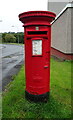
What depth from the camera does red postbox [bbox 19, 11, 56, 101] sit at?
3.30 metres

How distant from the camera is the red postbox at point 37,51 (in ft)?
A: 10.8

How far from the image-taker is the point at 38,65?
3.42 meters

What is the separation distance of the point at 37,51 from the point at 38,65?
34cm

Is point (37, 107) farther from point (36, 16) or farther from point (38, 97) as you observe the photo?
point (36, 16)

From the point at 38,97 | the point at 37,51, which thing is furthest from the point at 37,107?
the point at 37,51

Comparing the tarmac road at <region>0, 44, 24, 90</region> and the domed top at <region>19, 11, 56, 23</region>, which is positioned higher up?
the domed top at <region>19, 11, 56, 23</region>

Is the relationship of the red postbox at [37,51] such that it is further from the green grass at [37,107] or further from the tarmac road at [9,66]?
the tarmac road at [9,66]

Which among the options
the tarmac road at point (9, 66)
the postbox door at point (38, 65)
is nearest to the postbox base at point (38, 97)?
the postbox door at point (38, 65)

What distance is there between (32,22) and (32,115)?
6.91ft

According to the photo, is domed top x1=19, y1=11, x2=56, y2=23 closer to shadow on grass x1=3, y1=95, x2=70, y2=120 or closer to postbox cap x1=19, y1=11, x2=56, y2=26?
postbox cap x1=19, y1=11, x2=56, y2=26

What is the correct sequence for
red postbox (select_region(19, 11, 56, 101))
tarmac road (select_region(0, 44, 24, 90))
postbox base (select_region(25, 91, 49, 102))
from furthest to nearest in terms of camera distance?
tarmac road (select_region(0, 44, 24, 90)), postbox base (select_region(25, 91, 49, 102)), red postbox (select_region(19, 11, 56, 101))

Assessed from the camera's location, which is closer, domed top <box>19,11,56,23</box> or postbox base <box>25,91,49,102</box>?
domed top <box>19,11,56,23</box>

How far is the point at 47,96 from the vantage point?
372 centimetres

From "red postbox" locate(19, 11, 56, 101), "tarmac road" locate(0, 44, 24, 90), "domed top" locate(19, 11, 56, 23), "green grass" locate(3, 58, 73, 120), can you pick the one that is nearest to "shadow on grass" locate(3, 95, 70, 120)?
"green grass" locate(3, 58, 73, 120)
